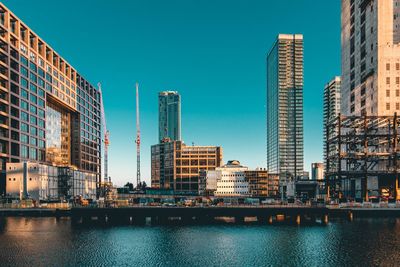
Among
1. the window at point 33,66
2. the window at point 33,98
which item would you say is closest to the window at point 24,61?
the window at point 33,66

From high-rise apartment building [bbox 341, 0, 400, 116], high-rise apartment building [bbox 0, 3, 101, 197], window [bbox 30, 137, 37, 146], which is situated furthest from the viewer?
window [bbox 30, 137, 37, 146]

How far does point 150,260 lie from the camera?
215ft

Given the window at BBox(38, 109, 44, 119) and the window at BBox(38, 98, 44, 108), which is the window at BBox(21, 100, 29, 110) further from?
the window at BBox(38, 109, 44, 119)

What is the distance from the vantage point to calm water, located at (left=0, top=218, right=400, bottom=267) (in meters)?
64.3

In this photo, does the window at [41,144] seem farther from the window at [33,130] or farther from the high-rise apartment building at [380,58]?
the high-rise apartment building at [380,58]

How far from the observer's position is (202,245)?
258 ft

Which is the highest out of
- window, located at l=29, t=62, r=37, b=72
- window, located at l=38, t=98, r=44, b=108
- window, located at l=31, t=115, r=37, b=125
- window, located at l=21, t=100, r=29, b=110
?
window, located at l=29, t=62, r=37, b=72

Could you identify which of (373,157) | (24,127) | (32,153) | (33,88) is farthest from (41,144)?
(373,157)

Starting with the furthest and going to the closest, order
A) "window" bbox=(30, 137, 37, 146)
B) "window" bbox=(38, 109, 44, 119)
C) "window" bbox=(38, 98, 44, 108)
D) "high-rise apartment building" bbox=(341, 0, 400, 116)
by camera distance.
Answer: "window" bbox=(38, 109, 44, 119), "window" bbox=(38, 98, 44, 108), "window" bbox=(30, 137, 37, 146), "high-rise apartment building" bbox=(341, 0, 400, 116)

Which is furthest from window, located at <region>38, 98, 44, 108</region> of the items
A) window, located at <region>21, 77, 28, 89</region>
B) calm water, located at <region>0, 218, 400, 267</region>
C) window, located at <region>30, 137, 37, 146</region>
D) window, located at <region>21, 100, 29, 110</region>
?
calm water, located at <region>0, 218, 400, 267</region>

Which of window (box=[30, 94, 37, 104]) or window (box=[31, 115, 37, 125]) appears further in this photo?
window (box=[30, 94, 37, 104])

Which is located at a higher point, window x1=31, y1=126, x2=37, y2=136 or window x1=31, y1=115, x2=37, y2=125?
window x1=31, y1=115, x2=37, y2=125

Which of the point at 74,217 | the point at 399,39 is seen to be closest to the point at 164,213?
the point at 74,217

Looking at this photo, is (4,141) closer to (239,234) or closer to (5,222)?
(5,222)
